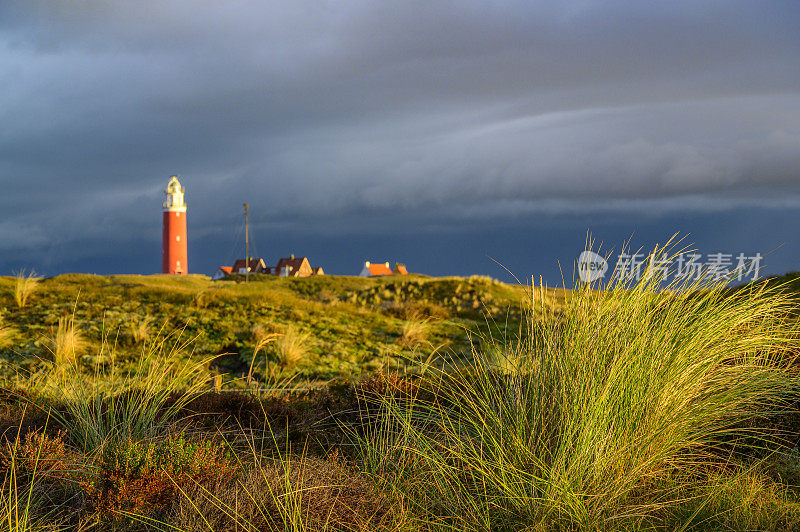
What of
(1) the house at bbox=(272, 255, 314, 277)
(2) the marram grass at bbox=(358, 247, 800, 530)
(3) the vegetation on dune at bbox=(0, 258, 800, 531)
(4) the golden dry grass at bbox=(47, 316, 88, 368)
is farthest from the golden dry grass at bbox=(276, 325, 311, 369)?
(1) the house at bbox=(272, 255, 314, 277)

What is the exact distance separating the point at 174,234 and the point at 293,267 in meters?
14.3

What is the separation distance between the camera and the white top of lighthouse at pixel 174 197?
7219 centimetres

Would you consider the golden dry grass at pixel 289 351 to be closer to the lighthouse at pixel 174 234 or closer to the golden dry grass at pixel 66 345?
the golden dry grass at pixel 66 345

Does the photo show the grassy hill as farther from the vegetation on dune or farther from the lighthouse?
the lighthouse

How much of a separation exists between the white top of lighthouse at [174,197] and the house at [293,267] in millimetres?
13249

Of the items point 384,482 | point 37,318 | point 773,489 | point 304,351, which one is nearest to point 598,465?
point 384,482

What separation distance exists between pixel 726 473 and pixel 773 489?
1.69 feet

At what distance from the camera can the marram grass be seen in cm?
322

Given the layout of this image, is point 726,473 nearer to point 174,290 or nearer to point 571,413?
point 571,413

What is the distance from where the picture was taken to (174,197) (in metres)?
72.4

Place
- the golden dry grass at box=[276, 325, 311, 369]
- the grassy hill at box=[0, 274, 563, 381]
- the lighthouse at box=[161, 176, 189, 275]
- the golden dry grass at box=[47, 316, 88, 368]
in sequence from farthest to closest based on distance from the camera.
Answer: the lighthouse at box=[161, 176, 189, 275] < the grassy hill at box=[0, 274, 563, 381] < the golden dry grass at box=[276, 325, 311, 369] < the golden dry grass at box=[47, 316, 88, 368]

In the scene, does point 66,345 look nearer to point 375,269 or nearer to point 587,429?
point 587,429

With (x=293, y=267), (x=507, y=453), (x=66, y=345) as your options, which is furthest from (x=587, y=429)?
(x=293, y=267)

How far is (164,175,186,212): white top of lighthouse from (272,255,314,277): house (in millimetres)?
13249
